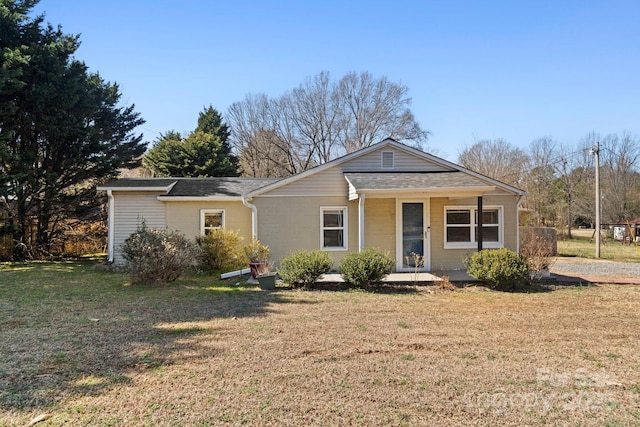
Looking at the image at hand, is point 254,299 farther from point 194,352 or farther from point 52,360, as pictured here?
point 52,360

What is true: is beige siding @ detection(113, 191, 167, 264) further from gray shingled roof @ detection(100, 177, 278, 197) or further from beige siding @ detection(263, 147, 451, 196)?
beige siding @ detection(263, 147, 451, 196)

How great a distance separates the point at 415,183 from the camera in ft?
39.3

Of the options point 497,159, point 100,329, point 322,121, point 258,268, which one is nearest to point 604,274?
point 258,268

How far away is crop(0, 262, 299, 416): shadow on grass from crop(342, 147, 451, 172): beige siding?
5.77m

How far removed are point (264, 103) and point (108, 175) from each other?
23053 millimetres

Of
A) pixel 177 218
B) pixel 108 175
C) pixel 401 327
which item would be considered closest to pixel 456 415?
pixel 401 327

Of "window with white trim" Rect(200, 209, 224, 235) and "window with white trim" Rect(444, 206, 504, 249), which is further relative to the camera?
"window with white trim" Rect(200, 209, 224, 235)


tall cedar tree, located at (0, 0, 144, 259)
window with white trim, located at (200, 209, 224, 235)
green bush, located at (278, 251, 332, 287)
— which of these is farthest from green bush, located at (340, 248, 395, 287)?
tall cedar tree, located at (0, 0, 144, 259)

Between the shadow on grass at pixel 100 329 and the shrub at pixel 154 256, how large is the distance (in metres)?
0.36

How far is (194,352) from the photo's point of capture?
202 inches

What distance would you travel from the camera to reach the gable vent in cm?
1376

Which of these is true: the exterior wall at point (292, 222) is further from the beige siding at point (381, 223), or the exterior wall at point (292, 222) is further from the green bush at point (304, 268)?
the green bush at point (304, 268)

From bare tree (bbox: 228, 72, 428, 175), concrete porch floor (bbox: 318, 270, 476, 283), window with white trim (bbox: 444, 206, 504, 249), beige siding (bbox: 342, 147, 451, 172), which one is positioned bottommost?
concrete porch floor (bbox: 318, 270, 476, 283)

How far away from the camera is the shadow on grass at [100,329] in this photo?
4.18 metres
